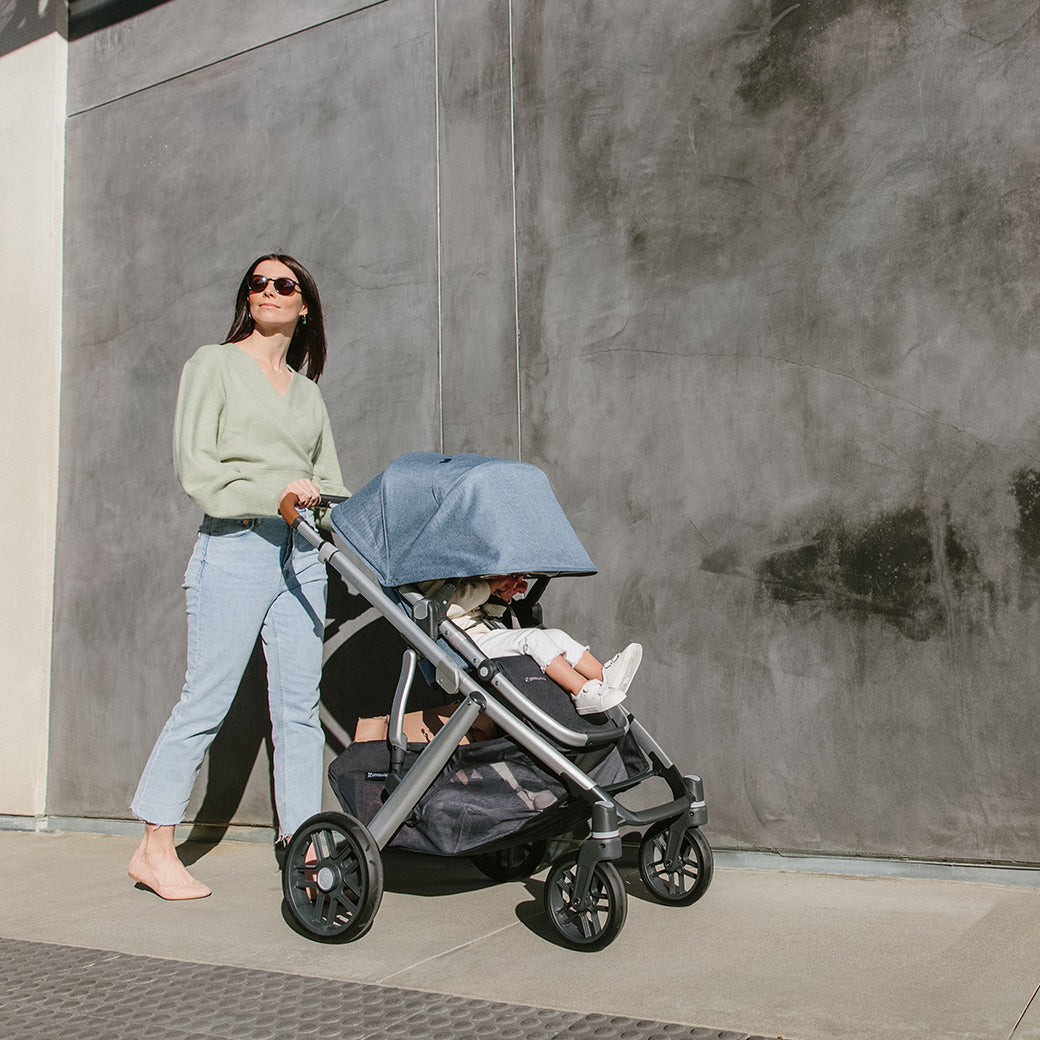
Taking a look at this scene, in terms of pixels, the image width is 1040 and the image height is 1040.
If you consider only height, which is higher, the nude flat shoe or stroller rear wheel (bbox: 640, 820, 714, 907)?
stroller rear wheel (bbox: 640, 820, 714, 907)

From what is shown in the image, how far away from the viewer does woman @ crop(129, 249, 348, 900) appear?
3.36 m

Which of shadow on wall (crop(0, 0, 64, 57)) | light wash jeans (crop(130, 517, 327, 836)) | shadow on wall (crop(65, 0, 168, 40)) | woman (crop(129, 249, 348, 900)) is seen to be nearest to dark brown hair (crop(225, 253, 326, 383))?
woman (crop(129, 249, 348, 900))

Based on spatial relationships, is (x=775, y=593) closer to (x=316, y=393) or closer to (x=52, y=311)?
(x=316, y=393)

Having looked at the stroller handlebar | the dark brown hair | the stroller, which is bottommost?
the stroller

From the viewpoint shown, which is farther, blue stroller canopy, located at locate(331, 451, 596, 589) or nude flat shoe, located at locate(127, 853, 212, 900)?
nude flat shoe, located at locate(127, 853, 212, 900)

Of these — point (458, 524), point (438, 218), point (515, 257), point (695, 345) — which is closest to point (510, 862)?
point (458, 524)

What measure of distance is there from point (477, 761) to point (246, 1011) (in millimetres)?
795

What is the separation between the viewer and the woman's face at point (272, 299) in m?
3.66

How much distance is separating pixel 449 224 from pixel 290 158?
0.88 metres

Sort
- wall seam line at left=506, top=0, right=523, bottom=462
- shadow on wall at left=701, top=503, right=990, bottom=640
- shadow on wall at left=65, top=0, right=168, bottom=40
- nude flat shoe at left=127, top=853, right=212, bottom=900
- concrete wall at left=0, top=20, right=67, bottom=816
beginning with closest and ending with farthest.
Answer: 1. shadow on wall at left=701, top=503, right=990, bottom=640
2. nude flat shoe at left=127, top=853, right=212, bottom=900
3. wall seam line at left=506, top=0, right=523, bottom=462
4. concrete wall at left=0, top=20, right=67, bottom=816
5. shadow on wall at left=65, top=0, right=168, bottom=40

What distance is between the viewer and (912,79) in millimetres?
3385

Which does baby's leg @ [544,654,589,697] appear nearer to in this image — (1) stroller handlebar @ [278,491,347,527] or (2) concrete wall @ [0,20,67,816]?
(1) stroller handlebar @ [278,491,347,527]

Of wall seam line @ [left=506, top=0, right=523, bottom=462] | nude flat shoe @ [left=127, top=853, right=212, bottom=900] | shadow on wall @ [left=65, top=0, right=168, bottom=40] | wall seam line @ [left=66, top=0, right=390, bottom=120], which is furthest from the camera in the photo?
shadow on wall @ [left=65, top=0, right=168, bottom=40]

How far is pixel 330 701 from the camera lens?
13.8 feet
